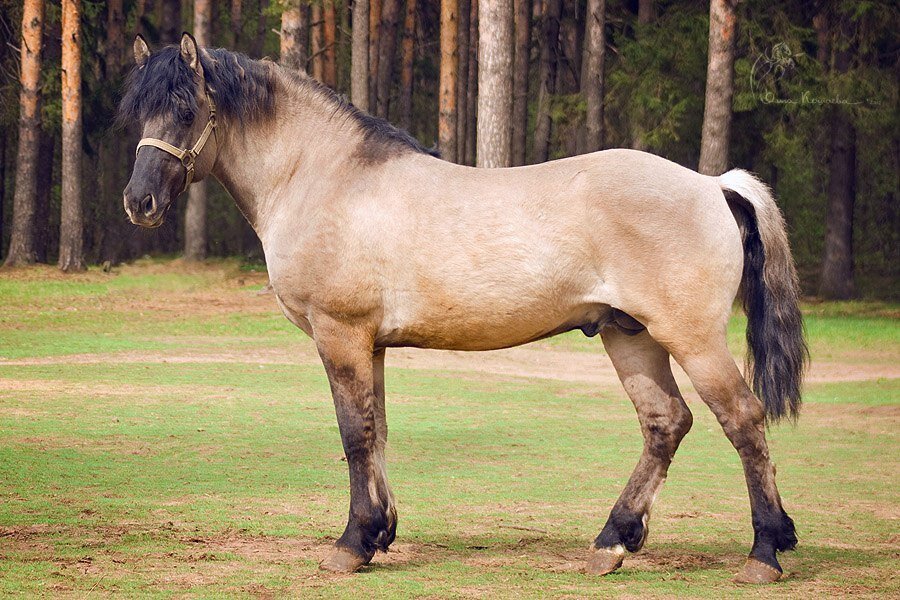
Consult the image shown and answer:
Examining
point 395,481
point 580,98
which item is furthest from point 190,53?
point 580,98

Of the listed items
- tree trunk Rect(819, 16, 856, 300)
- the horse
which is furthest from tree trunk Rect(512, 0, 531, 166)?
the horse

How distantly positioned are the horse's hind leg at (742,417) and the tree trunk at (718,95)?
15821 mm

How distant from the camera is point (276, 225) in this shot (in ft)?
21.3

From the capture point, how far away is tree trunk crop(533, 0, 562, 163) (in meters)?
33.5

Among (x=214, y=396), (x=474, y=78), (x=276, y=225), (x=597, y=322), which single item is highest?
(x=474, y=78)

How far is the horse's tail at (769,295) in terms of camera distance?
20.9 ft

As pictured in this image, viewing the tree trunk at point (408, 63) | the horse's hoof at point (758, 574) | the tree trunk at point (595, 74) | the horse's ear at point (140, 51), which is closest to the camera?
the horse's hoof at point (758, 574)

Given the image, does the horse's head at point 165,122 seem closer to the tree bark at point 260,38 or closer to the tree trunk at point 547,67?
the tree trunk at point 547,67

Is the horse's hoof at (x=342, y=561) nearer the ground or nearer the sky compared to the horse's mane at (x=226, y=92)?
nearer the ground

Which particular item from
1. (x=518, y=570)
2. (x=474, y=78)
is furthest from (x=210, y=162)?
(x=474, y=78)

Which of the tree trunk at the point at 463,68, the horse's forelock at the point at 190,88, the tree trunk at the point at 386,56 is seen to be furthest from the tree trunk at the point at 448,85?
the horse's forelock at the point at 190,88

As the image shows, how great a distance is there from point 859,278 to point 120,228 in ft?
67.7

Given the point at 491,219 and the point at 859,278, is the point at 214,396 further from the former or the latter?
the point at 859,278

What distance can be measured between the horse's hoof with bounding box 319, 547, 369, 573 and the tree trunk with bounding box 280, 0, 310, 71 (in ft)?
56.4
